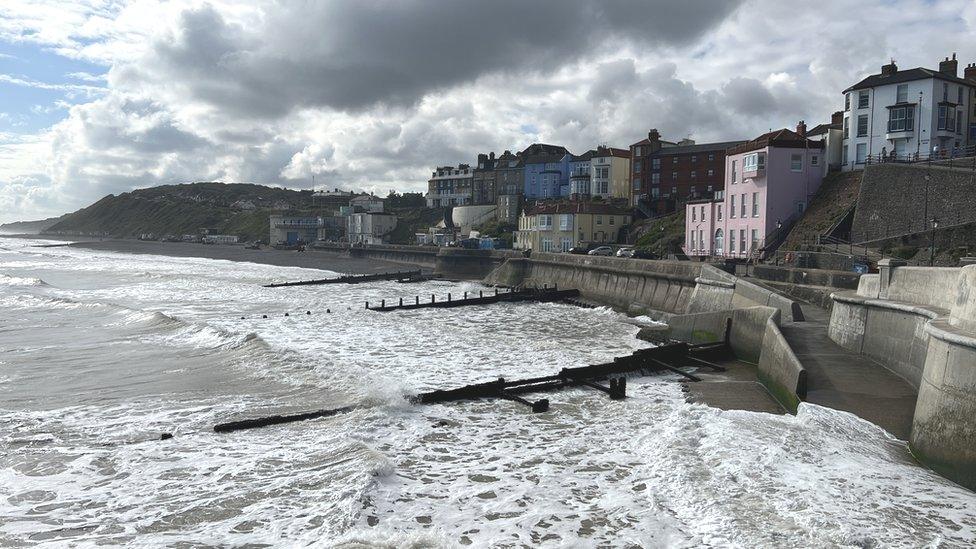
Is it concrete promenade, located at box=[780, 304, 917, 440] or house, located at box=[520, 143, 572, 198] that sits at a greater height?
house, located at box=[520, 143, 572, 198]

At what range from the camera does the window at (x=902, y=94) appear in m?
43.0

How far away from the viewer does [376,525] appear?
9.08 meters

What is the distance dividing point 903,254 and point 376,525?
98.9 feet

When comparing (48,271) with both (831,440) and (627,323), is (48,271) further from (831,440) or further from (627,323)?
(831,440)

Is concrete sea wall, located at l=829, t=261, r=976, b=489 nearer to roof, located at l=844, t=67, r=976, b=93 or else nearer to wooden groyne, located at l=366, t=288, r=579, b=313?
wooden groyne, located at l=366, t=288, r=579, b=313

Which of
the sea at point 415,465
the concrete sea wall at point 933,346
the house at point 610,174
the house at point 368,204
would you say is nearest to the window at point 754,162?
the sea at point 415,465

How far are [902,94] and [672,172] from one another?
29.7m

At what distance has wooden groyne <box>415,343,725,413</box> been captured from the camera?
16.0 m

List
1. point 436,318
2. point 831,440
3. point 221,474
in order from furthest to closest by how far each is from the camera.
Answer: point 436,318 < point 831,440 < point 221,474

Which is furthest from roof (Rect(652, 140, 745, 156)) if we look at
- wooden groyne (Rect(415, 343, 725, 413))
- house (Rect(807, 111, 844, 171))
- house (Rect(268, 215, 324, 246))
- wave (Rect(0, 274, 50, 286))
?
house (Rect(268, 215, 324, 246))

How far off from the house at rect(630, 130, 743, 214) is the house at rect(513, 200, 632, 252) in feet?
16.3

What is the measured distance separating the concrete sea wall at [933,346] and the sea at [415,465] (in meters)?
0.60

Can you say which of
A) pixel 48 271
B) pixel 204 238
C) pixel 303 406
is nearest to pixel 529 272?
pixel 303 406

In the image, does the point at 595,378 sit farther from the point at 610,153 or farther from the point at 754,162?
the point at 610,153
